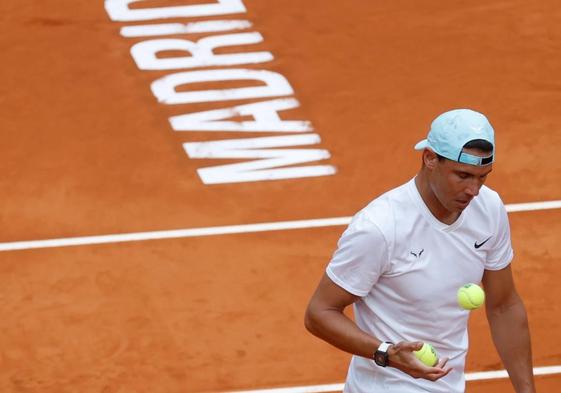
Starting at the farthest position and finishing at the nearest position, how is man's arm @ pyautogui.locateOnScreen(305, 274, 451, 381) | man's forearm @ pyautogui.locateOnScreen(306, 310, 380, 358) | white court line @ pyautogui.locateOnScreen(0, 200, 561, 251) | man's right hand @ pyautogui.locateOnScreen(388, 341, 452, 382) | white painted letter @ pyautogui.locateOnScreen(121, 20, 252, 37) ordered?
white painted letter @ pyautogui.locateOnScreen(121, 20, 252, 37)
white court line @ pyautogui.locateOnScreen(0, 200, 561, 251)
man's forearm @ pyautogui.locateOnScreen(306, 310, 380, 358)
man's arm @ pyautogui.locateOnScreen(305, 274, 451, 381)
man's right hand @ pyautogui.locateOnScreen(388, 341, 452, 382)

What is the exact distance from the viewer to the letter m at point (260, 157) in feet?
35.1

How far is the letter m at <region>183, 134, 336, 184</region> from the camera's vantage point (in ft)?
35.1

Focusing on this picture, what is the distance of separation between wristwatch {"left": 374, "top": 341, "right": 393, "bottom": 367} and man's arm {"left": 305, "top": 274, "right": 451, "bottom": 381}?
0.03m

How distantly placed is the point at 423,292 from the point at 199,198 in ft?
16.9

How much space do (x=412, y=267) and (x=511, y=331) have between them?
76cm

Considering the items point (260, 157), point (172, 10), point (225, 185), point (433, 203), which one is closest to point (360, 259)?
point (433, 203)

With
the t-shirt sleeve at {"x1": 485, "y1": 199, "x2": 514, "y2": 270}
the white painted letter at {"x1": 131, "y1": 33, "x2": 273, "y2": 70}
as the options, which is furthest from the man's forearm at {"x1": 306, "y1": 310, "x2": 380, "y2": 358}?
the white painted letter at {"x1": 131, "y1": 33, "x2": 273, "y2": 70}

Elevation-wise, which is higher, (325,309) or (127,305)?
(325,309)

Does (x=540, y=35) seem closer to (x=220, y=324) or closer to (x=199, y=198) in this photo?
(x=199, y=198)

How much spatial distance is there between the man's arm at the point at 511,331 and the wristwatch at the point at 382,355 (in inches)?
30.4

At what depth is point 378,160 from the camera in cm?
1086

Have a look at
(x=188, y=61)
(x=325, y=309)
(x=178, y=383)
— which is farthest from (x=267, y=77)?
(x=325, y=309)

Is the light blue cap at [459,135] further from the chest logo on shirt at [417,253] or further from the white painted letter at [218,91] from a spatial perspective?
the white painted letter at [218,91]

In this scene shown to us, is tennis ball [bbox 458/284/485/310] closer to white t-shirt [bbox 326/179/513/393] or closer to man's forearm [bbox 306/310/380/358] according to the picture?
white t-shirt [bbox 326/179/513/393]
